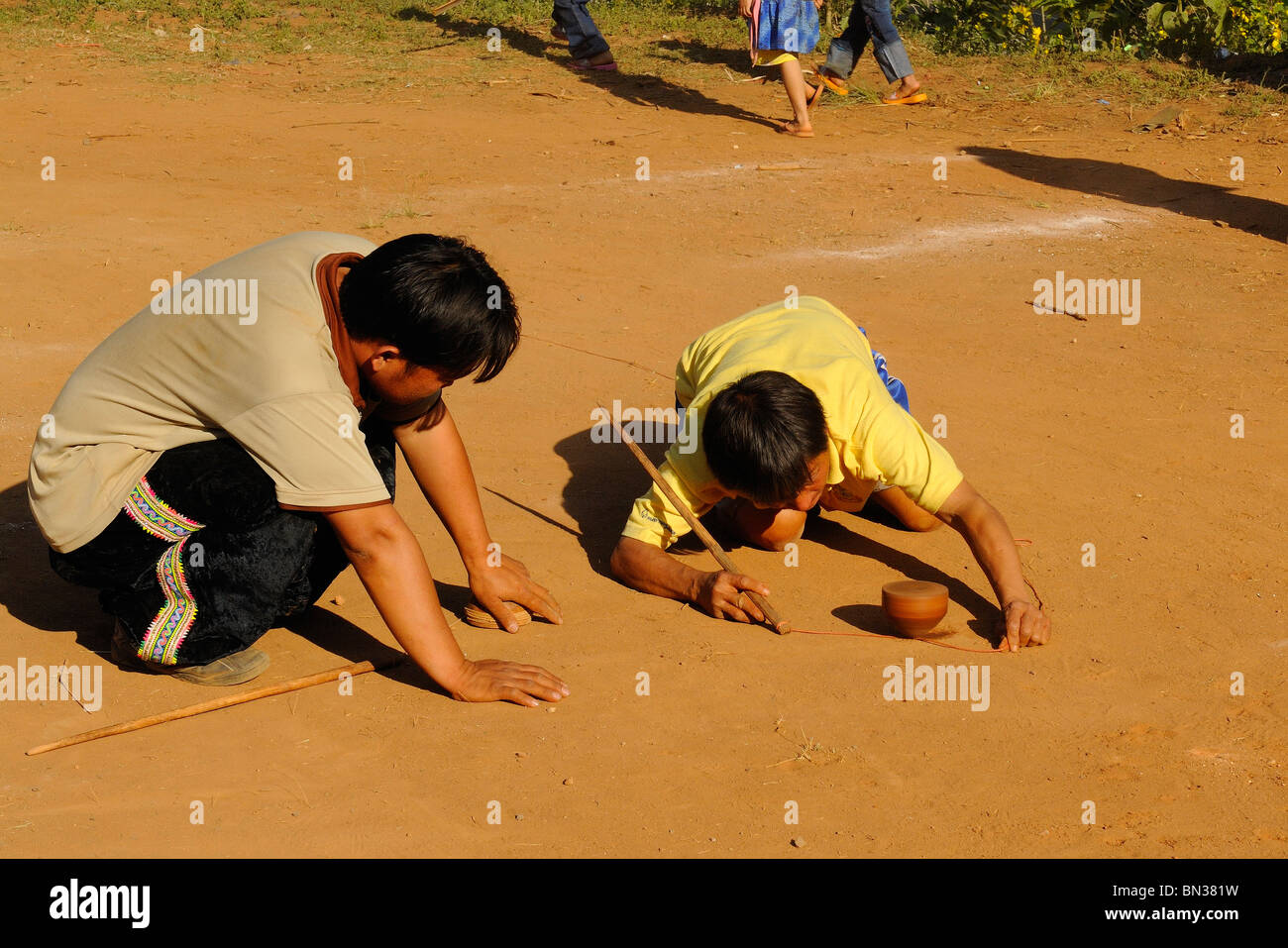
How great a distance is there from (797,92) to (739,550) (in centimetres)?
515

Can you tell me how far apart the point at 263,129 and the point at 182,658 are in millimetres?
5889

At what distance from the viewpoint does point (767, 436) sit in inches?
117

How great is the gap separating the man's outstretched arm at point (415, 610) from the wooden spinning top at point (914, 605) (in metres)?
0.86

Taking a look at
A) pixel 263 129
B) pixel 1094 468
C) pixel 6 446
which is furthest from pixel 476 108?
pixel 1094 468

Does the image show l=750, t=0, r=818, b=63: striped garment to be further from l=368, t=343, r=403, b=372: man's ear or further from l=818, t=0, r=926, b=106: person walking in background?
l=368, t=343, r=403, b=372: man's ear

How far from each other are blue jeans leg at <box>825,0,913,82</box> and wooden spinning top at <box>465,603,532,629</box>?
6.56 metres

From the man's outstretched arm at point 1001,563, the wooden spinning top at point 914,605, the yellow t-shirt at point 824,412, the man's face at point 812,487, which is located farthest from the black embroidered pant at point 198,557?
the man's outstretched arm at point 1001,563

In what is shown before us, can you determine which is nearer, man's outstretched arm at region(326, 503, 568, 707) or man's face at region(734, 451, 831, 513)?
man's outstretched arm at region(326, 503, 568, 707)

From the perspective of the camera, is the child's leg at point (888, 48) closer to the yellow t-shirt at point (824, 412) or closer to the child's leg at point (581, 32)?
the child's leg at point (581, 32)

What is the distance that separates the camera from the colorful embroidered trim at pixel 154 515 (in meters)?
2.85

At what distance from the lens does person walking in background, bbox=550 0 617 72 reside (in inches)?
374

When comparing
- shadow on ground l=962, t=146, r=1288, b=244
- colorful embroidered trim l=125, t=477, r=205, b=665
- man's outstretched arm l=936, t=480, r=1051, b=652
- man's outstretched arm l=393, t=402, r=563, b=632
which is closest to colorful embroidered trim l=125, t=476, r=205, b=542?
colorful embroidered trim l=125, t=477, r=205, b=665

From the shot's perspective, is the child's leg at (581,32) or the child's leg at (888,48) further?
the child's leg at (581,32)

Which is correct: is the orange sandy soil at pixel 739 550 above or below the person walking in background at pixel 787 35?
below
